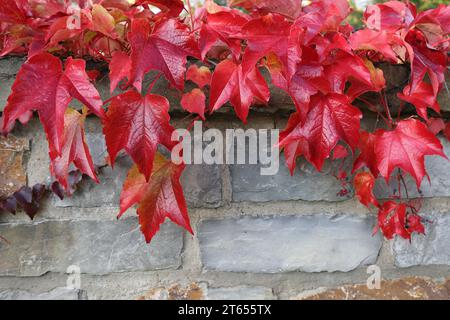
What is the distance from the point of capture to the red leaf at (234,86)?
70 cm

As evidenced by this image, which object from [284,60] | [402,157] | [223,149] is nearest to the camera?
[284,60]

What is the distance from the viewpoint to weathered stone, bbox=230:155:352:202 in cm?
90

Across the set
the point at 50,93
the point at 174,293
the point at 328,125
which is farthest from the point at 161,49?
the point at 174,293

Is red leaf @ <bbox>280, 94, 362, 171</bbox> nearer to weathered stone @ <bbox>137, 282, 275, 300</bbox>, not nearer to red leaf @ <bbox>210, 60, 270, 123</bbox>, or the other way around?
red leaf @ <bbox>210, 60, 270, 123</bbox>

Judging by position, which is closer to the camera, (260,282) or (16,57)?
(16,57)

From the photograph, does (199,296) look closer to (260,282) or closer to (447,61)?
(260,282)

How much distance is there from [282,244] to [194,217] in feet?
0.67

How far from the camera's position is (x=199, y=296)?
2.99 ft

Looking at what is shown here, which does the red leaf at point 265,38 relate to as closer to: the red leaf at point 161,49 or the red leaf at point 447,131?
the red leaf at point 161,49

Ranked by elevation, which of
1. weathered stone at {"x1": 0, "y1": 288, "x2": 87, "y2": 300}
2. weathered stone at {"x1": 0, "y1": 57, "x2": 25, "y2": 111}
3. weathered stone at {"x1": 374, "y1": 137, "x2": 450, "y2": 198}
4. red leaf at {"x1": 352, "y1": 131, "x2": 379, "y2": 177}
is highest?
weathered stone at {"x1": 0, "y1": 57, "x2": 25, "y2": 111}

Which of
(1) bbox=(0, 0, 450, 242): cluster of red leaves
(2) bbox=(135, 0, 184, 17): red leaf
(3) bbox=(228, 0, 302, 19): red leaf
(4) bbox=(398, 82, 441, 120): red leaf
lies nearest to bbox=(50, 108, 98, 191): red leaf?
(1) bbox=(0, 0, 450, 242): cluster of red leaves

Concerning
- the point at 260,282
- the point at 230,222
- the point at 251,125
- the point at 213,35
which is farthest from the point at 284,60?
the point at 260,282

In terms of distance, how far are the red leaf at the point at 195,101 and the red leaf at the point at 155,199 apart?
0.12 metres

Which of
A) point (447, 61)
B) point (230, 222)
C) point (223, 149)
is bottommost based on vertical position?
point (230, 222)
